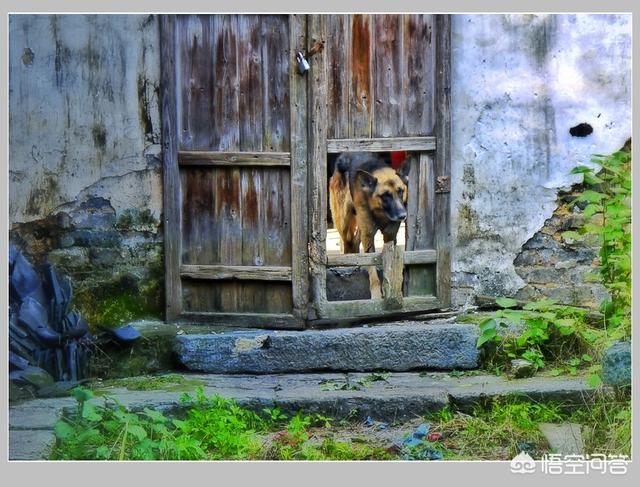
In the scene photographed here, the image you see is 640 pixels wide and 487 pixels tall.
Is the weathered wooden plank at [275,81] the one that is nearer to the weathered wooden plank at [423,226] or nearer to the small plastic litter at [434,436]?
the weathered wooden plank at [423,226]

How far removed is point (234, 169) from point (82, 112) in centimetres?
100

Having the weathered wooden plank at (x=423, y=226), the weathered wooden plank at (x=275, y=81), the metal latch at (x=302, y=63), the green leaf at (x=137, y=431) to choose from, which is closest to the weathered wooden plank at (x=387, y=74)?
the weathered wooden plank at (x=423, y=226)

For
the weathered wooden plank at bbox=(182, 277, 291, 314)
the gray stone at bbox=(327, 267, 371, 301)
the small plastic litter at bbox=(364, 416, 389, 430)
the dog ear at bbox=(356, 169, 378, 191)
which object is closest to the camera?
the small plastic litter at bbox=(364, 416, 389, 430)

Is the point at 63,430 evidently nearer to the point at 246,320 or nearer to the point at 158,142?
the point at 246,320

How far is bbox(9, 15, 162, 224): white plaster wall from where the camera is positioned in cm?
694

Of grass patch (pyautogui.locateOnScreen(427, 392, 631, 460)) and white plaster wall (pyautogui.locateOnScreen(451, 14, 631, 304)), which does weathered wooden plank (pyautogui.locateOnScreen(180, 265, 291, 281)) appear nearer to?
white plaster wall (pyautogui.locateOnScreen(451, 14, 631, 304))

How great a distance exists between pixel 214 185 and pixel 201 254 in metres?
0.45

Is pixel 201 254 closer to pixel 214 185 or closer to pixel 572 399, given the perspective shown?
pixel 214 185

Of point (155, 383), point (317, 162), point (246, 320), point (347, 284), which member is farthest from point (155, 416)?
point (347, 284)

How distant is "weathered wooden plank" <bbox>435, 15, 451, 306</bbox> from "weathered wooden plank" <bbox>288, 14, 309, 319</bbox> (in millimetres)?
860

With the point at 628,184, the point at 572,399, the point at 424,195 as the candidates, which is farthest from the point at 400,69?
the point at 572,399

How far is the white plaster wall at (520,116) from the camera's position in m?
7.28

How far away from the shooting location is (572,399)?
21.8ft

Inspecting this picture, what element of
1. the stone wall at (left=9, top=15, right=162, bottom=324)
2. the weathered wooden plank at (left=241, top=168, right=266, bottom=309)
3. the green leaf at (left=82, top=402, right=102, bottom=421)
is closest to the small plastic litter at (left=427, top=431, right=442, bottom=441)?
the weathered wooden plank at (left=241, top=168, right=266, bottom=309)
